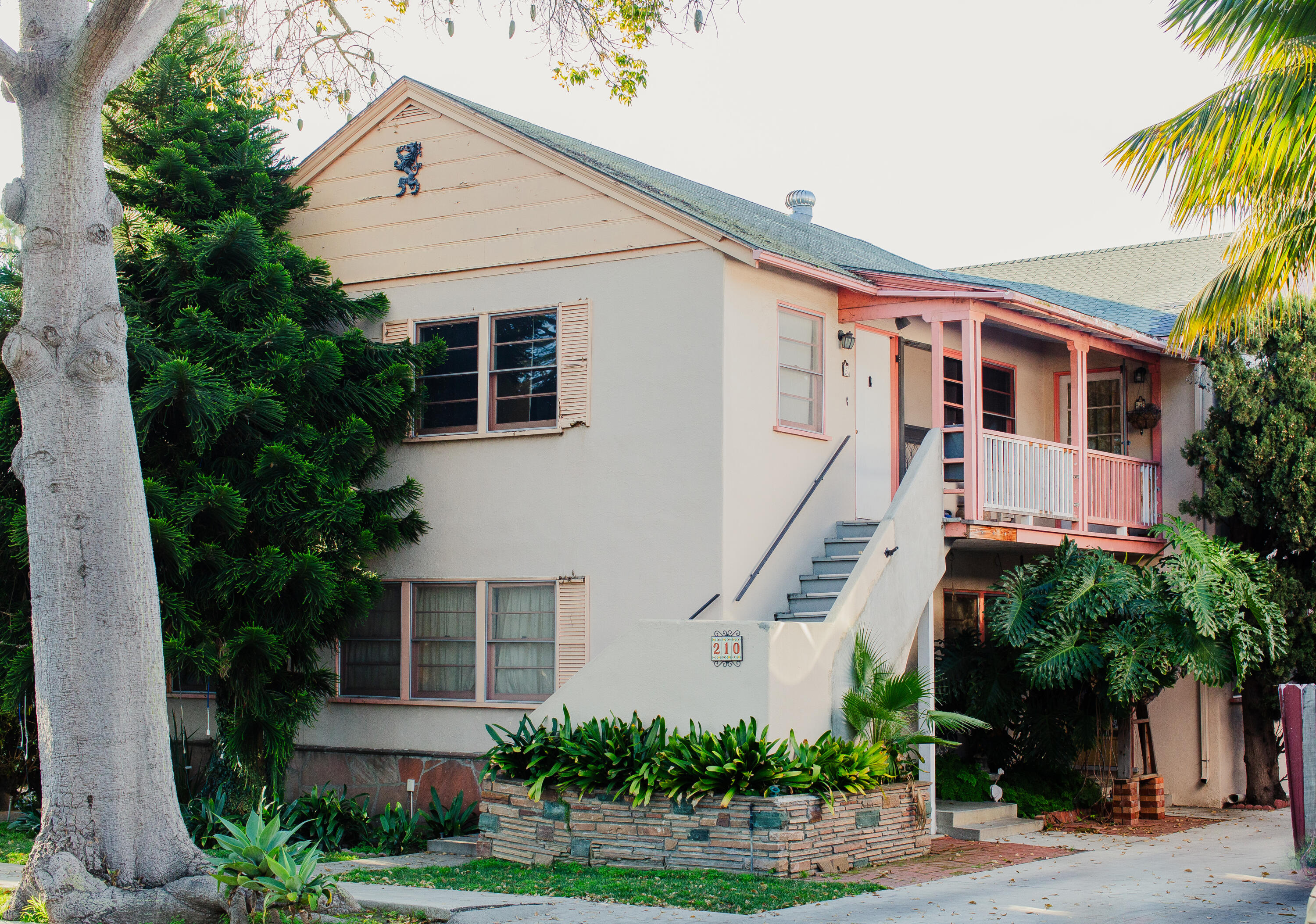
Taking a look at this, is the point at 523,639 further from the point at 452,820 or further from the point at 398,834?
the point at 398,834

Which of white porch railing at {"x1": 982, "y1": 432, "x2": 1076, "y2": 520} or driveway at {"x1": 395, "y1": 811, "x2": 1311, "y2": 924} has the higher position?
white porch railing at {"x1": 982, "y1": 432, "x2": 1076, "y2": 520}

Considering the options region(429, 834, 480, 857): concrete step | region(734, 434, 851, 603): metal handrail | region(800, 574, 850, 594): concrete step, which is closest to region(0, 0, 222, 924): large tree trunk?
region(429, 834, 480, 857): concrete step

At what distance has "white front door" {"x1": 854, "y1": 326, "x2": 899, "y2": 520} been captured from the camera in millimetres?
14938

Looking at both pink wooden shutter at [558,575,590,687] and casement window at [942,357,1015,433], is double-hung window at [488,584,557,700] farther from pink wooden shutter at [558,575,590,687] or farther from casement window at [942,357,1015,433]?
casement window at [942,357,1015,433]

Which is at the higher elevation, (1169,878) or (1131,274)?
(1131,274)

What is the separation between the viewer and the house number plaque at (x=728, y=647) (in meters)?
11.3

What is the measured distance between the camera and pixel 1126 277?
2098 centimetres

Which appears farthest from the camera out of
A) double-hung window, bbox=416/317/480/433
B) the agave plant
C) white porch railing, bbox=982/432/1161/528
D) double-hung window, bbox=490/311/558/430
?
double-hung window, bbox=416/317/480/433

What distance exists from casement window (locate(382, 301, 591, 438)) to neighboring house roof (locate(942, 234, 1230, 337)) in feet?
20.9

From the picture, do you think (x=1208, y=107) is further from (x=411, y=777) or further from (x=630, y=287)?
(x=411, y=777)

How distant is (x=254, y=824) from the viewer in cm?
871

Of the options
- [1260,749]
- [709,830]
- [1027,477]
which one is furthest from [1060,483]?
[709,830]

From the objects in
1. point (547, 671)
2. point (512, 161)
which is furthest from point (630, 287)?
point (547, 671)

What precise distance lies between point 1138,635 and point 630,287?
19.9 feet
